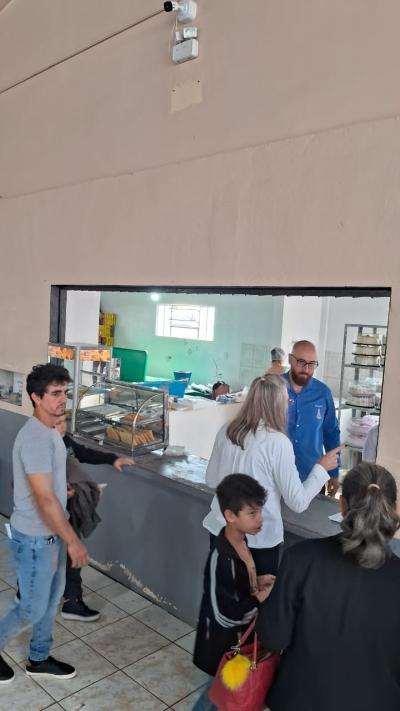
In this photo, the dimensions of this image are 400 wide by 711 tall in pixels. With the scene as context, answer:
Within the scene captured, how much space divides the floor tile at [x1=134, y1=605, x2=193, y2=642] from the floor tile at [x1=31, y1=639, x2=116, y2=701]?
1.38ft

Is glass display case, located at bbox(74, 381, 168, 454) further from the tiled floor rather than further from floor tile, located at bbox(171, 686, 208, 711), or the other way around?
floor tile, located at bbox(171, 686, 208, 711)

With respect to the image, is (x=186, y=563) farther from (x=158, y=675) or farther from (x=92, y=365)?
(x=92, y=365)

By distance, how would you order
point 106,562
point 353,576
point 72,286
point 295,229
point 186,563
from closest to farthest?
point 353,576 → point 295,229 → point 186,563 → point 106,562 → point 72,286

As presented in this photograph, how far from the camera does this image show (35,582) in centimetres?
265

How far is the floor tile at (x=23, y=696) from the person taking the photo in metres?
2.68

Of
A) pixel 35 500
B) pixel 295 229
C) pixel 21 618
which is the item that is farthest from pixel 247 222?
pixel 21 618

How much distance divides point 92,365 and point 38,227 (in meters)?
1.30

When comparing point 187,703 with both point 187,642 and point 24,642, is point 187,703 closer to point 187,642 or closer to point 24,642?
point 187,642

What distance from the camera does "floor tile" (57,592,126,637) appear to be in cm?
334

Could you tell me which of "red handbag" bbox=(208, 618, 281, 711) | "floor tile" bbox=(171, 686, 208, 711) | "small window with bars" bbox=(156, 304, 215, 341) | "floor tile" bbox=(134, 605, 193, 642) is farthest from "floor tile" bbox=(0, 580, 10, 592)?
"small window with bars" bbox=(156, 304, 215, 341)

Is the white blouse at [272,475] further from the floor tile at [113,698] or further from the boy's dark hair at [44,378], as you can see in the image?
the floor tile at [113,698]

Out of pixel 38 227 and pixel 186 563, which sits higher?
pixel 38 227

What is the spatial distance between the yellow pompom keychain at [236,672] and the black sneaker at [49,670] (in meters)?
1.44

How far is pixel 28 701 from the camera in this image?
8.91ft
